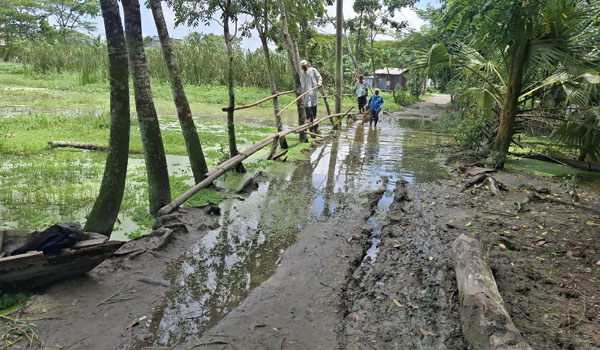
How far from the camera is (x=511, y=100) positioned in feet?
27.5

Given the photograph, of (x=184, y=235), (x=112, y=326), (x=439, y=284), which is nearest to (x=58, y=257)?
(x=112, y=326)

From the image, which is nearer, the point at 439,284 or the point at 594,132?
the point at 439,284

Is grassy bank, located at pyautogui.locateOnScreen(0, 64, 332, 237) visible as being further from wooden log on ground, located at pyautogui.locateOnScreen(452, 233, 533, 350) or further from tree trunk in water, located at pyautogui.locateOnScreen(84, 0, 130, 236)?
wooden log on ground, located at pyautogui.locateOnScreen(452, 233, 533, 350)

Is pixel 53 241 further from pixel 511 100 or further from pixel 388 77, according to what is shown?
pixel 388 77

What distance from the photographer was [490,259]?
4.22m

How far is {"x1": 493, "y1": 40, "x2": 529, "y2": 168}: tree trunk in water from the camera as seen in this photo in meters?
7.93

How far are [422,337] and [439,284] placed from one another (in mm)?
856

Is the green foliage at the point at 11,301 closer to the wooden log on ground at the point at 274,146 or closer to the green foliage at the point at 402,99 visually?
the wooden log on ground at the point at 274,146

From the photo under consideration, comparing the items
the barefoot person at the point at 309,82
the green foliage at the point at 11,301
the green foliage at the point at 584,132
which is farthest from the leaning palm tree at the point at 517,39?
the green foliage at the point at 11,301

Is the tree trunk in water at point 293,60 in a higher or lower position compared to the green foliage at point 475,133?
higher

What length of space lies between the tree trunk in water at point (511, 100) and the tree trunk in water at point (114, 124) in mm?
6863

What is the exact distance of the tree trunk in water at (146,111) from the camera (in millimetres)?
4613

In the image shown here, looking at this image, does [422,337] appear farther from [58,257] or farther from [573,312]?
[58,257]

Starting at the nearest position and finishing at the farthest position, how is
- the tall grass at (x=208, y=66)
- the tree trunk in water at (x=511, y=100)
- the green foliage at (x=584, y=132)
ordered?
the green foliage at (x=584, y=132) < the tree trunk in water at (x=511, y=100) < the tall grass at (x=208, y=66)
